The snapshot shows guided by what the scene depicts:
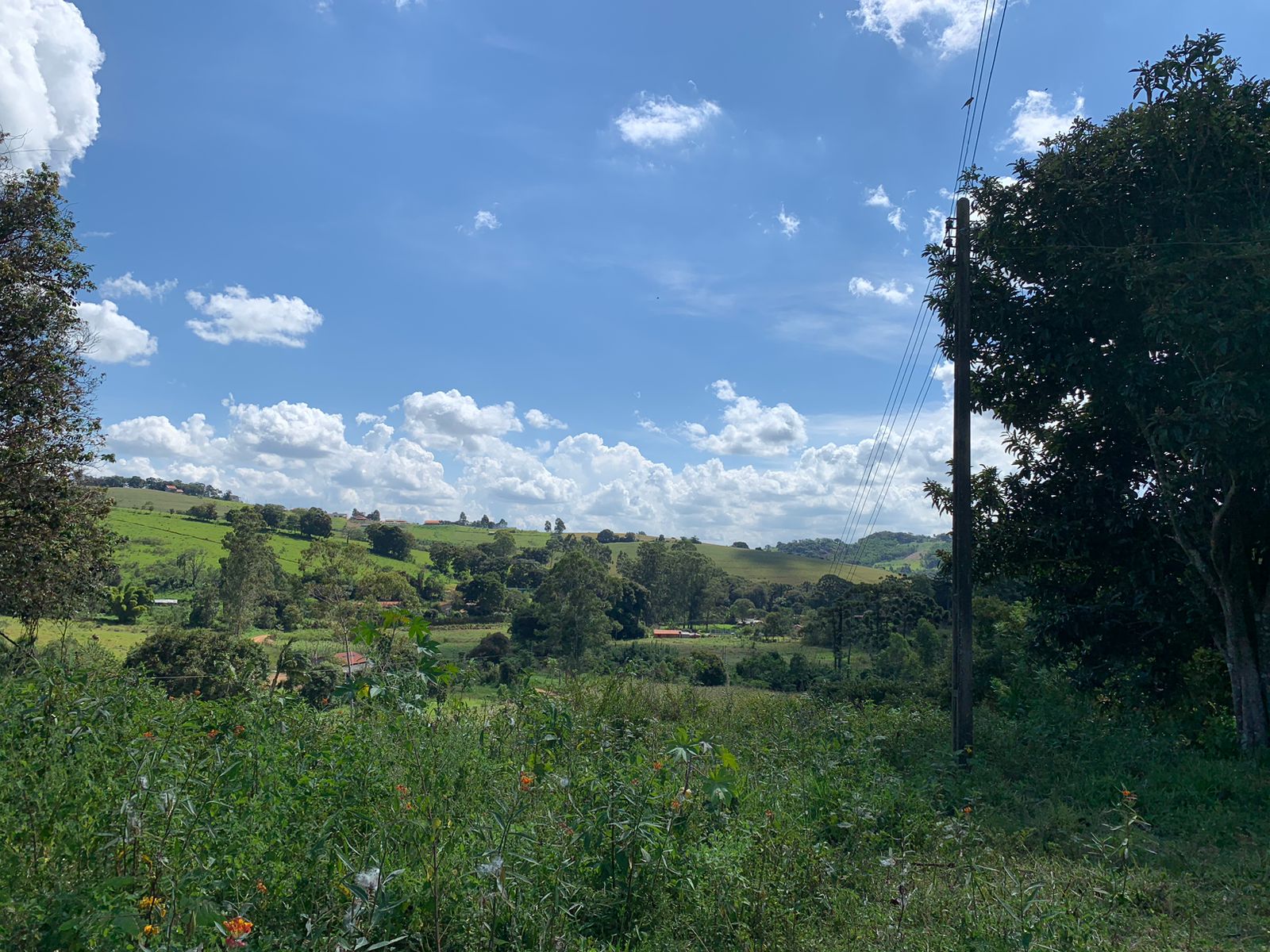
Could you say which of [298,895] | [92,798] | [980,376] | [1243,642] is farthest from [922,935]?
[980,376]

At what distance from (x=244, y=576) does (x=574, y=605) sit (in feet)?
74.2

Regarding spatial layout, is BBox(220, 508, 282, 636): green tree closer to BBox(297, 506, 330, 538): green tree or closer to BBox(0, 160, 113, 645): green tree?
BBox(297, 506, 330, 538): green tree

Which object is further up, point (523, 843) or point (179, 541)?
point (523, 843)

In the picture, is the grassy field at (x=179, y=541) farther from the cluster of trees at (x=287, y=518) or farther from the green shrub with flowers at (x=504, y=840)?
the green shrub with flowers at (x=504, y=840)

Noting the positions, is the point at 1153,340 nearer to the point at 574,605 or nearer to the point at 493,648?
the point at 493,648

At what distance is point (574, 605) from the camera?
37.0 m

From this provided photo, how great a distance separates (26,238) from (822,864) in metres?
14.8

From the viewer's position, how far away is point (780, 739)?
8305 millimetres

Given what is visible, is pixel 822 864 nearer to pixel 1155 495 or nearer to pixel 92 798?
pixel 92 798

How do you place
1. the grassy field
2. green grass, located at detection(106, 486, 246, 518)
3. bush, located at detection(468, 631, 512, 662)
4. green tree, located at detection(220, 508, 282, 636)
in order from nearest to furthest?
bush, located at detection(468, 631, 512, 662) → green tree, located at detection(220, 508, 282, 636) → the grassy field → green grass, located at detection(106, 486, 246, 518)

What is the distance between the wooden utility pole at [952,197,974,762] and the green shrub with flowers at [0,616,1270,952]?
1.98 meters

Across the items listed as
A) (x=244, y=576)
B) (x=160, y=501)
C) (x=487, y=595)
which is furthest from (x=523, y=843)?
(x=160, y=501)

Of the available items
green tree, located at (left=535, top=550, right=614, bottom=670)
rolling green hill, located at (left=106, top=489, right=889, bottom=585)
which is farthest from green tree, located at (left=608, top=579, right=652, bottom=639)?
rolling green hill, located at (left=106, top=489, right=889, bottom=585)

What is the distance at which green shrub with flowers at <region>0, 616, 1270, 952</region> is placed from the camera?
2.77m
